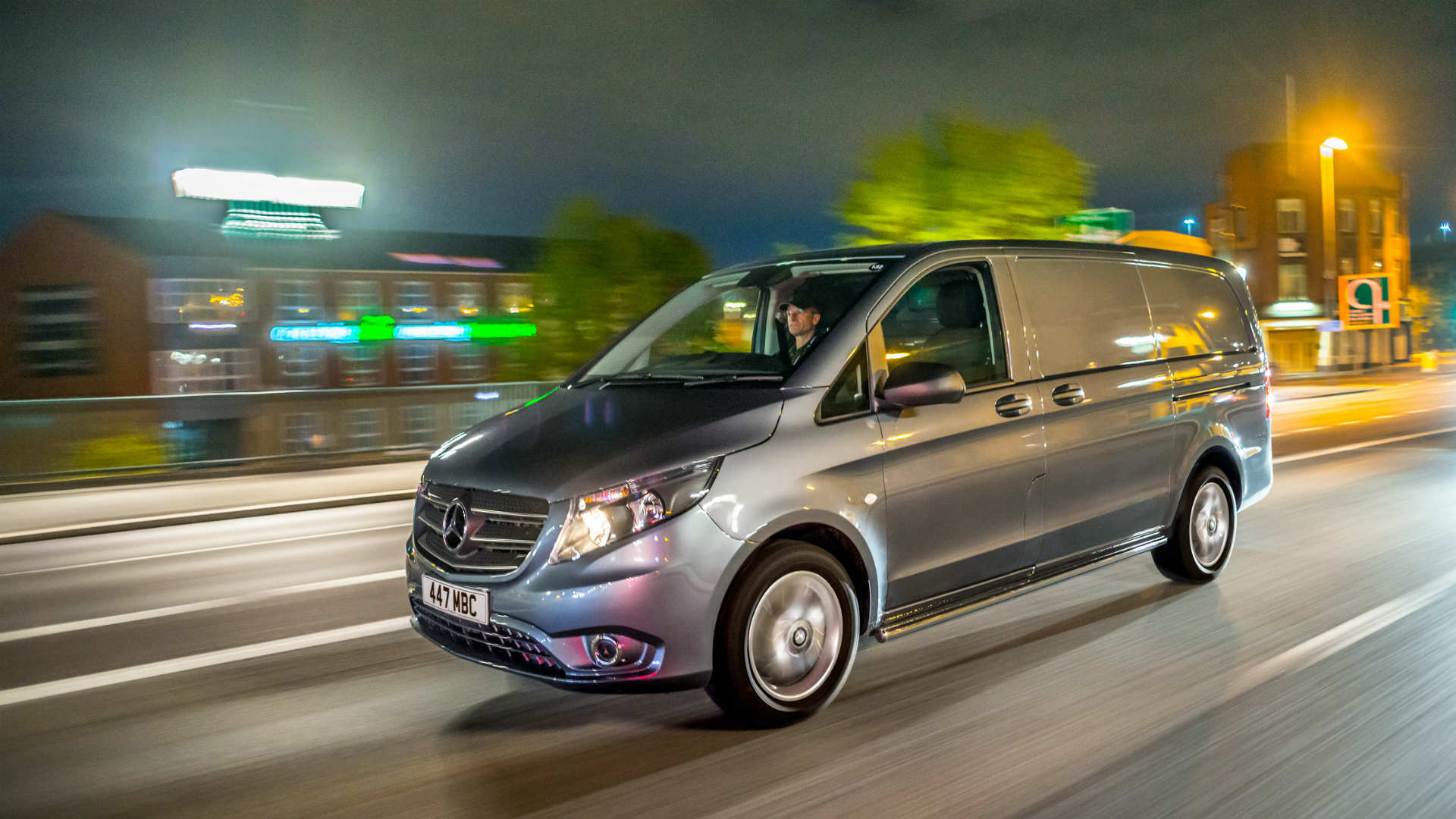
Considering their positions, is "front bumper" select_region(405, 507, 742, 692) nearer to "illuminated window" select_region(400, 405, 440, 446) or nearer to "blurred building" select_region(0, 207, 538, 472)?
"illuminated window" select_region(400, 405, 440, 446)

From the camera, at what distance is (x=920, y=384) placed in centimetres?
453

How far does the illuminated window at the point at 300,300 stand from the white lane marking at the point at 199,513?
6721 centimetres

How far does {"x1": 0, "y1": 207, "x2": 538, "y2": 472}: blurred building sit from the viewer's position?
223ft

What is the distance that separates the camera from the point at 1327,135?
118ft

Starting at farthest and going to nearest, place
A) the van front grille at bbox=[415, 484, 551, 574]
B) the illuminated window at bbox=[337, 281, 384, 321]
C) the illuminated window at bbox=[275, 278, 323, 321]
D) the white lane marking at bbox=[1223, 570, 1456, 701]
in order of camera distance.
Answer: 1. the illuminated window at bbox=[337, 281, 384, 321]
2. the illuminated window at bbox=[275, 278, 323, 321]
3. the white lane marking at bbox=[1223, 570, 1456, 701]
4. the van front grille at bbox=[415, 484, 551, 574]

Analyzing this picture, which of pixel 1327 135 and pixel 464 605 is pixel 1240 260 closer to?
pixel 1327 135

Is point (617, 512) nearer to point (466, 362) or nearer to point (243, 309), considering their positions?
point (243, 309)

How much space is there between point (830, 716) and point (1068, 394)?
1.99m

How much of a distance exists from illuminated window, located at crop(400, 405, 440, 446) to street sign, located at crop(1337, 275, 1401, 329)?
50.8 meters

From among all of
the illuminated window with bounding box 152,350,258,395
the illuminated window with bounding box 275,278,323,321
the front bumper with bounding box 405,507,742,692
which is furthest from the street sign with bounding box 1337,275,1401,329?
the illuminated window with bounding box 152,350,258,395

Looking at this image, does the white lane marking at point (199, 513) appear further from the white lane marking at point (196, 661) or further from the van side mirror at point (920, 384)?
the van side mirror at point (920, 384)

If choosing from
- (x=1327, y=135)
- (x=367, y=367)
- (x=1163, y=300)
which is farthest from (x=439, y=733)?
(x=367, y=367)

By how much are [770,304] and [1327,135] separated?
36441 mm

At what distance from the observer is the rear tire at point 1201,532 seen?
6387mm
